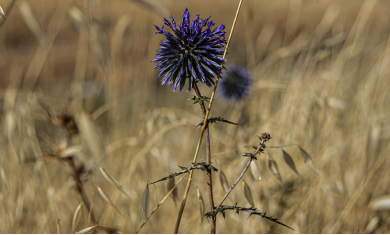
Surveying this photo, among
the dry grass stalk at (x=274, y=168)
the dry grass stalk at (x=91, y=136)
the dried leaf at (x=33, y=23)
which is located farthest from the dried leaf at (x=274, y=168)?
the dried leaf at (x=33, y=23)

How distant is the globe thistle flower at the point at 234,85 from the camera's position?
1.58 m

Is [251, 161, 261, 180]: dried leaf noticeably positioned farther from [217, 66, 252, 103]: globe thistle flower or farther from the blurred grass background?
[217, 66, 252, 103]: globe thistle flower

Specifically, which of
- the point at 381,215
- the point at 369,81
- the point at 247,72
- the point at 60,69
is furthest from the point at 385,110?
the point at 60,69

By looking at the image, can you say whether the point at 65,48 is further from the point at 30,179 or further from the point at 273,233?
the point at 273,233

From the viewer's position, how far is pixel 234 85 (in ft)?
5.22

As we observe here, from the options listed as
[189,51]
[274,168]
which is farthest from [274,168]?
[189,51]

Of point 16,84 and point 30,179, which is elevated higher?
point 16,84

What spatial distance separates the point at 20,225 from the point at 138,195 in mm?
474

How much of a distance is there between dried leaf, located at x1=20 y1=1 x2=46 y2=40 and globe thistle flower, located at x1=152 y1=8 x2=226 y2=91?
393 mm

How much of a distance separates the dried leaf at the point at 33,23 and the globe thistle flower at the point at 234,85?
2.92 feet

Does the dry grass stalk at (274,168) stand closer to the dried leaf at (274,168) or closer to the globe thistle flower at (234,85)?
the dried leaf at (274,168)

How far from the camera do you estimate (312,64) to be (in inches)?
66.3

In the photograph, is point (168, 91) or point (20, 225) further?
point (168, 91)

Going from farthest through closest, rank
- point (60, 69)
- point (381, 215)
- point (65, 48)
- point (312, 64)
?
point (65, 48) < point (60, 69) < point (312, 64) < point (381, 215)
